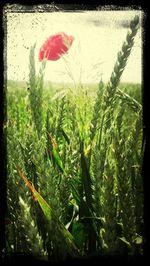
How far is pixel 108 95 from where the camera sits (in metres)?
0.48

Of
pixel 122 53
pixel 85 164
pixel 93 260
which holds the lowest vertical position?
pixel 93 260

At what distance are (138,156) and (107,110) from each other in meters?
0.09

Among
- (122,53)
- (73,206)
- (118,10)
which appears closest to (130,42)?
(122,53)

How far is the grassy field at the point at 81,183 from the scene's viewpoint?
40 centimetres

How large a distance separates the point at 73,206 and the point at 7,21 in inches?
11.6

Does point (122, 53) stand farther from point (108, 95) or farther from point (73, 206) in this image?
point (73, 206)

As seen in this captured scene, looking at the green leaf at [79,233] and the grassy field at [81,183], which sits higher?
the grassy field at [81,183]

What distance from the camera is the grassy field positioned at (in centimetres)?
40

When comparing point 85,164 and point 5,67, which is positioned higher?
point 5,67

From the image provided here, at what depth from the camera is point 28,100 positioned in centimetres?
50

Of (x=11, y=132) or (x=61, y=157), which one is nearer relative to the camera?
(x=11, y=132)

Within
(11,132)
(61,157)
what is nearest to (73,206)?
(61,157)

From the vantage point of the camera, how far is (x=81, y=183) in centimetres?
52

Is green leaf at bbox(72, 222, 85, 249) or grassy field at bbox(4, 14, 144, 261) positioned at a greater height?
grassy field at bbox(4, 14, 144, 261)
